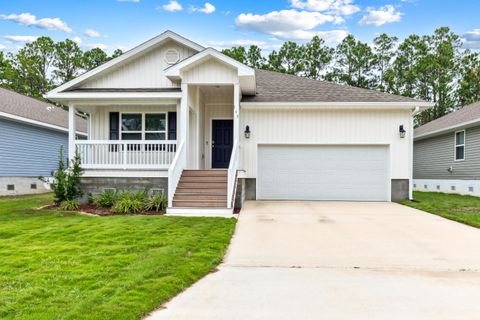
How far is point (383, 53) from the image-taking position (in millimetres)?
33594

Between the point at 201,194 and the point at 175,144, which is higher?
the point at 175,144

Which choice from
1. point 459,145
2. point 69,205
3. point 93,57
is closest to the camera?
point 69,205

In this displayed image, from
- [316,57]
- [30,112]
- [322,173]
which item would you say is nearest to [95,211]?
[322,173]

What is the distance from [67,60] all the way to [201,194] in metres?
32.2

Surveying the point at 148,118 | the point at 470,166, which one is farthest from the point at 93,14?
the point at 470,166

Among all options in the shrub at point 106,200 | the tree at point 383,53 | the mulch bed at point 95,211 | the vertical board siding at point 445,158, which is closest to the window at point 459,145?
the vertical board siding at point 445,158

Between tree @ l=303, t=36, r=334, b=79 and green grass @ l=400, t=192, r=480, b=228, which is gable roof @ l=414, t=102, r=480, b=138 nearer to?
green grass @ l=400, t=192, r=480, b=228

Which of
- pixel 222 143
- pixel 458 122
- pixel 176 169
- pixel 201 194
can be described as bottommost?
pixel 201 194

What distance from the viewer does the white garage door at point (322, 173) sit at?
46.4 feet

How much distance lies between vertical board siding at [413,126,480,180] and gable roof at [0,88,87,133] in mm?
18684

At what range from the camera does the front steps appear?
10016mm

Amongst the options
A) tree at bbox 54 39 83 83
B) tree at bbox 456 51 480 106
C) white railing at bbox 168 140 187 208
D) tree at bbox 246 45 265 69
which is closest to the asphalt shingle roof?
white railing at bbox 168 140 187 208

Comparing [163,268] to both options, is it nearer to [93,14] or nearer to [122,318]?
[122,318]

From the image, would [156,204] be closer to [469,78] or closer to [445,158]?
[445,158]
